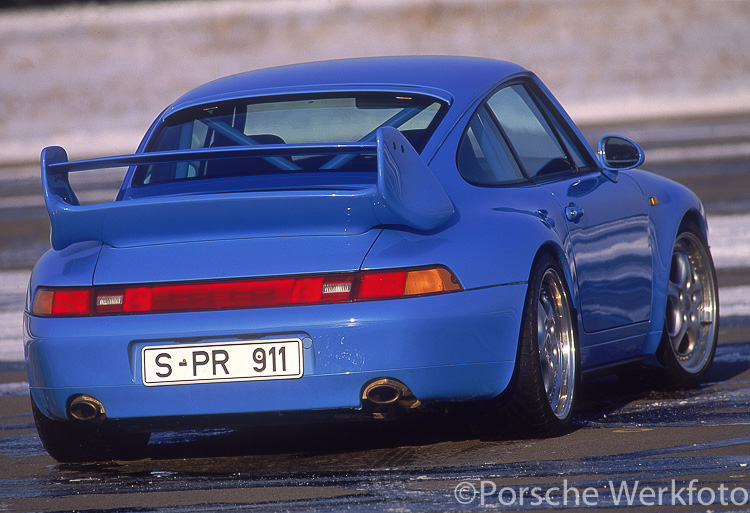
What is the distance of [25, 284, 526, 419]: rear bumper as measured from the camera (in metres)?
4.32

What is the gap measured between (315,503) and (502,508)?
0.57 meters

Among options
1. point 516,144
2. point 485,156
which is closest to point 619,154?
point 516,144

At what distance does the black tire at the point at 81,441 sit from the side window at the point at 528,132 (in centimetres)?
188

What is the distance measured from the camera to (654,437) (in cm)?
496

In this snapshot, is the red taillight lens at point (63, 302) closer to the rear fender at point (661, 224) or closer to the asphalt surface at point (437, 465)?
the asphalt surface at point (437, 465)

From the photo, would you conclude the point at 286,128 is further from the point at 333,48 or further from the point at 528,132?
the point at 333,48

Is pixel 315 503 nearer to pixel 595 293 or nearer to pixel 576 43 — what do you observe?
pixel 595 293

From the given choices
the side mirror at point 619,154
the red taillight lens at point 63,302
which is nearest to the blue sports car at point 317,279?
the red taillight lens at point 63,302

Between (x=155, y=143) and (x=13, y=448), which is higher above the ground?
(x=155, y=143)

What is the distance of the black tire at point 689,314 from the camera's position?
6.14 m

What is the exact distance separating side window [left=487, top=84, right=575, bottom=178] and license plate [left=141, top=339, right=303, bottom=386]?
1.47 metres

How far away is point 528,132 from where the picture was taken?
561 centimetres

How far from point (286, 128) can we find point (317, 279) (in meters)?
1.15

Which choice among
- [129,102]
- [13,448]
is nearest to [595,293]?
[13,448]
